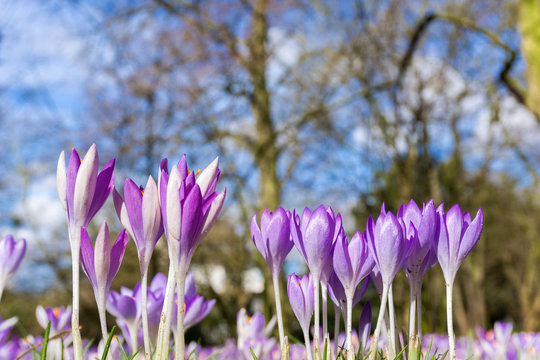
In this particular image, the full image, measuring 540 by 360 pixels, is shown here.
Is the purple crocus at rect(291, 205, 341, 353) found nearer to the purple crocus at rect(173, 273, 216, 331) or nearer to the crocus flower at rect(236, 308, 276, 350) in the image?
the purple crocus at rect(173, 273, 216, 331)

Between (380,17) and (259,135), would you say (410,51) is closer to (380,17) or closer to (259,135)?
(380,17)

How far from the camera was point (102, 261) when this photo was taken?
91 cm

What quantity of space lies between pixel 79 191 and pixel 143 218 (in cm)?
11

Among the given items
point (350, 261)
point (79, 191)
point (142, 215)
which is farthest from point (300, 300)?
point (79, 191)

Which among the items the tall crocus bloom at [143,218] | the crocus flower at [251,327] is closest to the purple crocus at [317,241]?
the tall crocus bloom at [143,218]

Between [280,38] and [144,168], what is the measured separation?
3835mm

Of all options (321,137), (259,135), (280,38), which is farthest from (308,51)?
(259,135)

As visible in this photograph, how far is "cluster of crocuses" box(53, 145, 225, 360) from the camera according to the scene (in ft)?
2.72

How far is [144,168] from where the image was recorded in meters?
6.39

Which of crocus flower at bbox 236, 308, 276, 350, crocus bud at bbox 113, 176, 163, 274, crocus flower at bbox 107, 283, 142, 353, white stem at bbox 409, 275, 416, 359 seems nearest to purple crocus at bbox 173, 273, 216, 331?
crocus flower at bbox 107, 283, 142, 353

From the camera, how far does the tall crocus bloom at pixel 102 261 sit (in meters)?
0.91

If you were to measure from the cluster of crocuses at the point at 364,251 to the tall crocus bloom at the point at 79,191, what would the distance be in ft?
0.87

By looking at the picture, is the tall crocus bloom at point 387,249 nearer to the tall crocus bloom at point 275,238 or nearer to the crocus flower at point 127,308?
the tall crocus bloom at point 275,238

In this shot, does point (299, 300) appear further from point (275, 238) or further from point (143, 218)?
point (143, 218)
